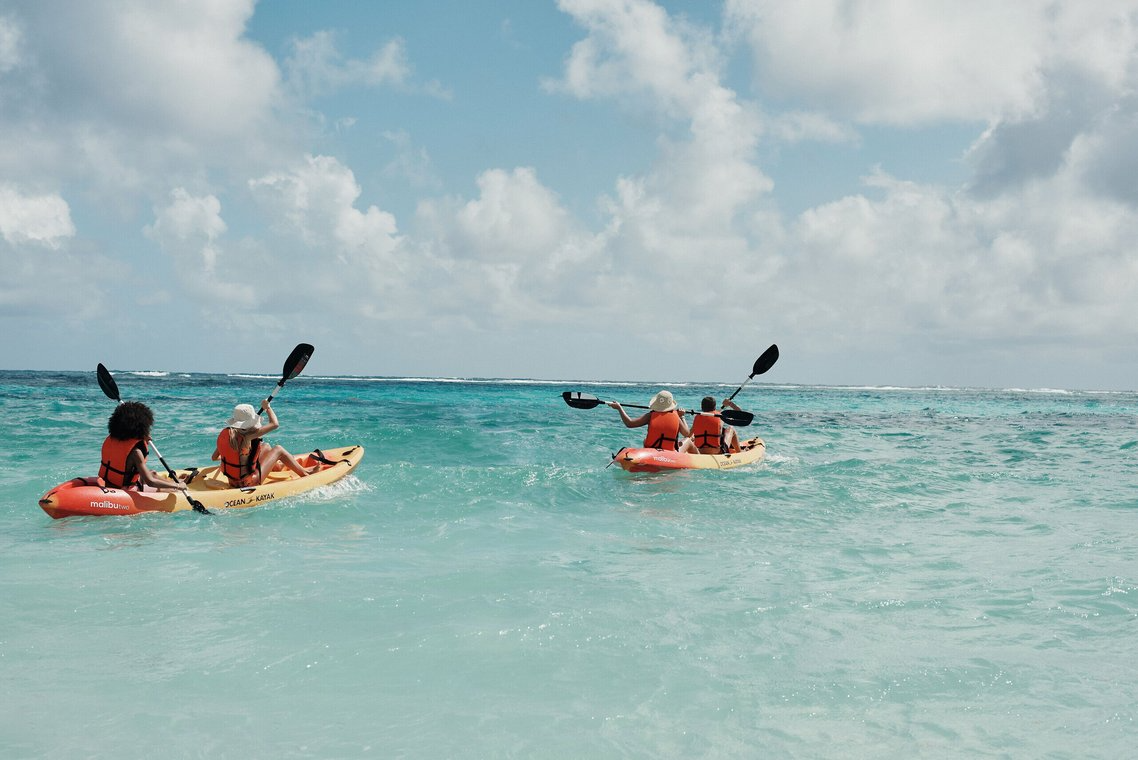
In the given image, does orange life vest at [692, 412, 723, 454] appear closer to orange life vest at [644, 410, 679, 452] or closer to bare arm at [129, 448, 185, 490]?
orange life vest at [644, 410, 679, 452]

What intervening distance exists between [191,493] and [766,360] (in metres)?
12.7

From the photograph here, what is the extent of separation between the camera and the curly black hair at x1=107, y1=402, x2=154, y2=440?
26.5 feet

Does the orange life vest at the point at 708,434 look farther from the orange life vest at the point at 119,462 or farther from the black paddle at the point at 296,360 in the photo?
the orange life vest at the point at 119,462

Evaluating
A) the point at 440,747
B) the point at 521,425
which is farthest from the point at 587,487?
the point at 521,425

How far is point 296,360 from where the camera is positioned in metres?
12.7

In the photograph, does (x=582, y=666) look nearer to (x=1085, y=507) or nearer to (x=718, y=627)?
(x=718, y=627)

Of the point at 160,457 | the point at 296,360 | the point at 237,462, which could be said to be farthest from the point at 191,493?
the point at 296,360

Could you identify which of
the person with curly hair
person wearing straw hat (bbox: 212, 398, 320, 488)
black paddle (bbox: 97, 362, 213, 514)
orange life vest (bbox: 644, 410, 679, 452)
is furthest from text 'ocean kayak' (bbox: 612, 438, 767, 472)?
→ the person with curly hair

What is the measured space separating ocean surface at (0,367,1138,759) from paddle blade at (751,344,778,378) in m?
7.12

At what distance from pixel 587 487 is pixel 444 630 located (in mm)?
6310

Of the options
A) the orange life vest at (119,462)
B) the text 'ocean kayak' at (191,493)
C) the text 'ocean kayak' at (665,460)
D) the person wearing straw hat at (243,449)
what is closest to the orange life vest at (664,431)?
the text 'ocean kayak' at (665,460)

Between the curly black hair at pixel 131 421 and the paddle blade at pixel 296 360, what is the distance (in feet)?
14.7

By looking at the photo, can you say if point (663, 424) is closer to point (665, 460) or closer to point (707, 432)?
point (665, 460)

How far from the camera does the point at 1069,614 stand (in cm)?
522
